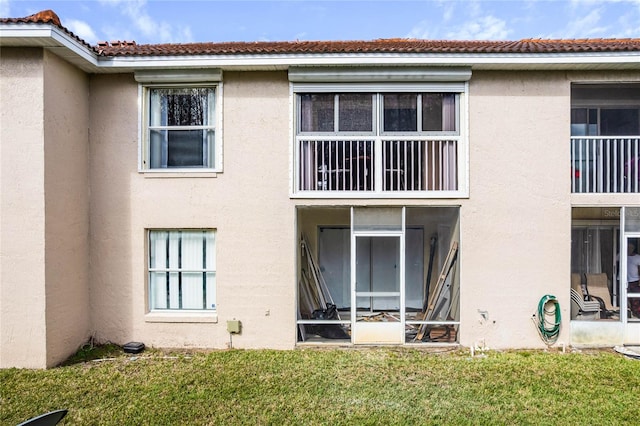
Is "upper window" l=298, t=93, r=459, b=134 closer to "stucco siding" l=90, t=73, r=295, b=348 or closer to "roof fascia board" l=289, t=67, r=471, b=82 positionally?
"roof fascia board" l=289, t=67, r=471, b=82

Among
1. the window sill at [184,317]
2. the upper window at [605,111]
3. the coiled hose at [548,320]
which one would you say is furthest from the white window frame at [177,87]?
the upper window at [605,111]

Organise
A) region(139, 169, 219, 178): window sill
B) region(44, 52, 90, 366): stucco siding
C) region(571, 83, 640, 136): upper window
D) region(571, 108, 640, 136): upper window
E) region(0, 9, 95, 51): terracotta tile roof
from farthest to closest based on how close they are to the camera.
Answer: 1. region(571, 108, 640, 136): upper window
2. region(571, 83, 640, 136): upper window
3. region(139, 169, 219, 178): window sill
4. region(44, 52, 90, 366): stucco siding
5. region(0, 9, 95, 51): terracotta tile roof

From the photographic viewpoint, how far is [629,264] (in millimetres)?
8266

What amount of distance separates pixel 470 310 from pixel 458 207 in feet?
6.54

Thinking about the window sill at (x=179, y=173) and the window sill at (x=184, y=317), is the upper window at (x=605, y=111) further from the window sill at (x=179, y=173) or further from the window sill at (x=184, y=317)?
the window sill at (x=184, y=317)

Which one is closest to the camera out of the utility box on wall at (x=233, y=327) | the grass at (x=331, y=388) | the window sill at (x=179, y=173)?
the grass at (x=331, y=388)

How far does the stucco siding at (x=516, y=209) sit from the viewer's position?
7.45 metres

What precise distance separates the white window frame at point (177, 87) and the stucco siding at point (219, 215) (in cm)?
12

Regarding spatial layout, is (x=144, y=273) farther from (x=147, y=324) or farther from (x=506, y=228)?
(x=506, y=228)

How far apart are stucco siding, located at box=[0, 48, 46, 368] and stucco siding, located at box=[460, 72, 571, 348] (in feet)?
24.8

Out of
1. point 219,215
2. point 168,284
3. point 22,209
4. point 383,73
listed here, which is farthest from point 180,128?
point 383,73

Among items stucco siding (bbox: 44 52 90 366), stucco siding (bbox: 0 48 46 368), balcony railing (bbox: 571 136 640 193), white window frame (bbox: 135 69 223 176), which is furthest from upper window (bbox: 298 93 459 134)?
stucco siding (bbox: 0 48 46 368)

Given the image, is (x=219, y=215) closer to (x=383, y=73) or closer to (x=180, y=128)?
(x=180, y=128)

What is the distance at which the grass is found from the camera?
4996mm
